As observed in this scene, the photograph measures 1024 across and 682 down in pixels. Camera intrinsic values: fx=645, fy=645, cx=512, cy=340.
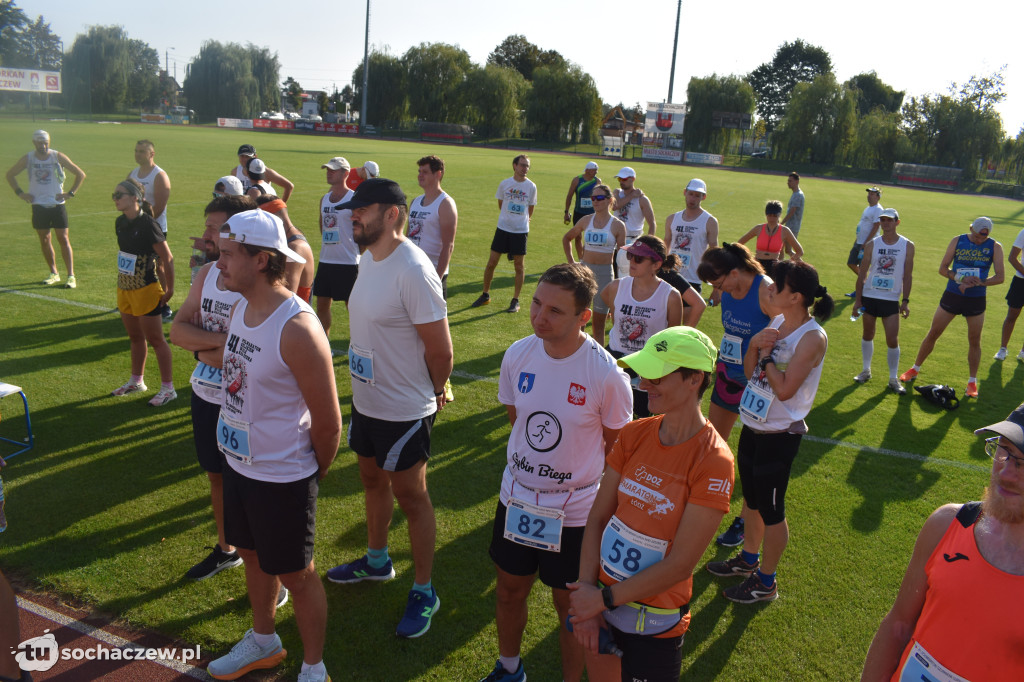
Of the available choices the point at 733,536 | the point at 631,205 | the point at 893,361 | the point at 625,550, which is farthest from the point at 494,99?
the point at 625,550

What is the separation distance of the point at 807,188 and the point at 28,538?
151 ft

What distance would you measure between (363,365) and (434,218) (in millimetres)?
4432

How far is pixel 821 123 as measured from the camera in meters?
67.7

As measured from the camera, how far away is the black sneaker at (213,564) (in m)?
4.24

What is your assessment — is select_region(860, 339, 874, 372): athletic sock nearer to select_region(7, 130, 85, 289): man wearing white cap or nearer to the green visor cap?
the green visor cap

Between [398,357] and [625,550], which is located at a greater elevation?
[398,357]

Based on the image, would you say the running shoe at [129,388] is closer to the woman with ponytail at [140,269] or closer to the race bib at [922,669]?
the woman with ponytail at [140,269]

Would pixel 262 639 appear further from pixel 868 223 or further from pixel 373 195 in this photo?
pixel 868 223

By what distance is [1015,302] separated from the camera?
9.87 meters

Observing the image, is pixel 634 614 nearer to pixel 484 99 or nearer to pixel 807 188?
pixel 807 188

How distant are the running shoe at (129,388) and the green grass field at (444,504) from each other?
0.12 meters

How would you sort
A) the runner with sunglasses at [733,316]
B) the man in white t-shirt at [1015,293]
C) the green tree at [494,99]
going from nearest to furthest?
the runner with sunglasses at [733,316] → the man in white t-shirt at [1015,293] → the green tree at [494,99]

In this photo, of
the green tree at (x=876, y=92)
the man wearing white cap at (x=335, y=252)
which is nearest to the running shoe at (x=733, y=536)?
the man wearing white cap at (x=335, y=252)

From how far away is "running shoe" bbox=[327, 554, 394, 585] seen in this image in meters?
4.27
